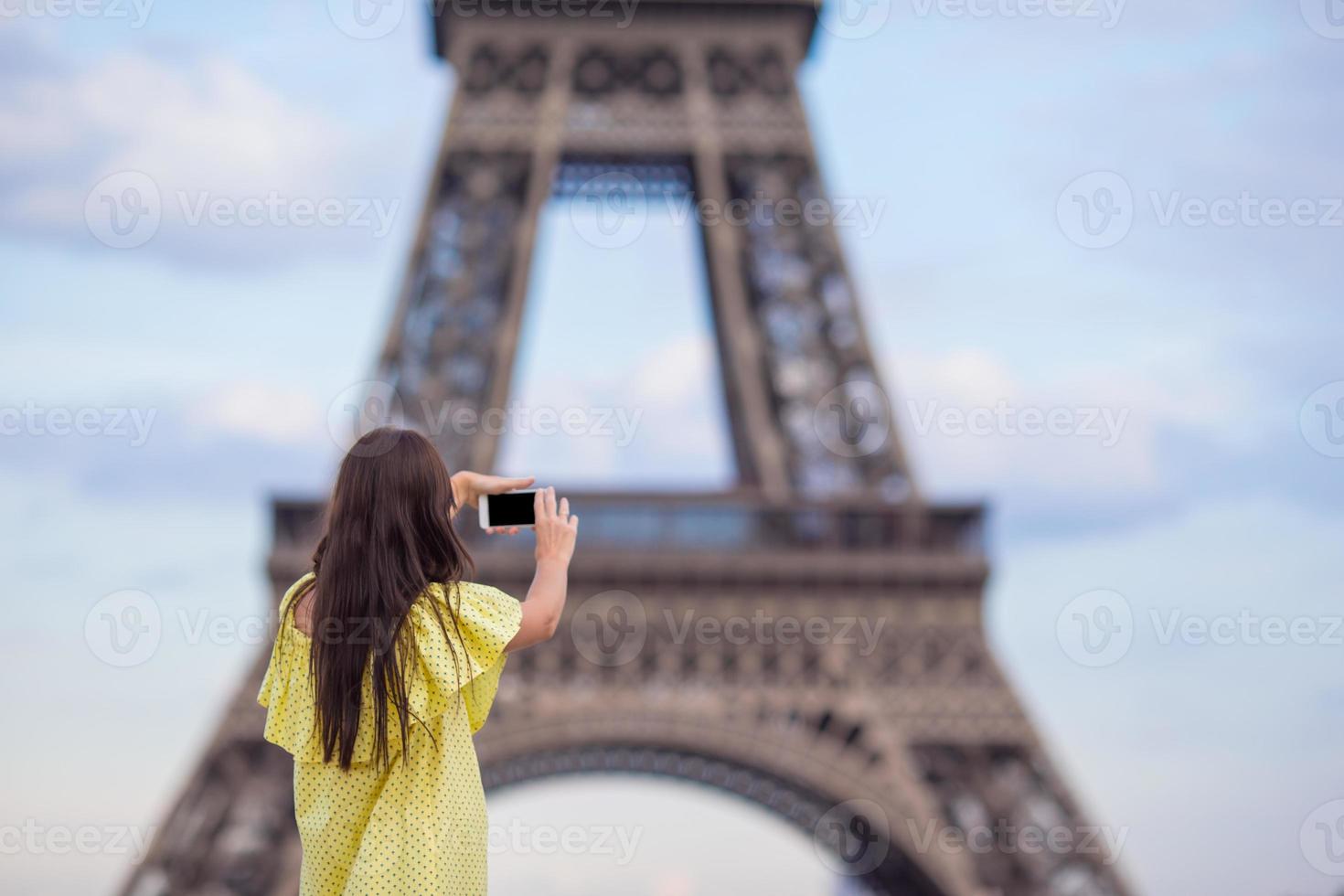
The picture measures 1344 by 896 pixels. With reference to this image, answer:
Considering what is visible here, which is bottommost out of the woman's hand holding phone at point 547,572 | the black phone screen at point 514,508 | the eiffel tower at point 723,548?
the woman's hand holding phone at point 547,572

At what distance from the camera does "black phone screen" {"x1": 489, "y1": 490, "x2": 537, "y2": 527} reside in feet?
12.0

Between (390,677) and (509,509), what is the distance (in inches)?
23.1

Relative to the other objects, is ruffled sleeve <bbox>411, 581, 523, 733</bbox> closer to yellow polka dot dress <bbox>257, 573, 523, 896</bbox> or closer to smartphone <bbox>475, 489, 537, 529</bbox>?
yellow polka dot dress <bbox>257, 573, 523, 896</bbox>

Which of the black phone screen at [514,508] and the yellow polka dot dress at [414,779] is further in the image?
the black phone screen at [514,508]

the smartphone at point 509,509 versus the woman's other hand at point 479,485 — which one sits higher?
the woman's other hand at point 479,485

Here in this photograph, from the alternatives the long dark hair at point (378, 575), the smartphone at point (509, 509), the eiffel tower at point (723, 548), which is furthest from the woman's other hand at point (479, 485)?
the eiffel tower at point (723, 548)

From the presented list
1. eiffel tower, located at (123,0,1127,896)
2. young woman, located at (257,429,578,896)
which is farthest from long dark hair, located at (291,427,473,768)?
eiffel tower, located at (123,0,1127,896)

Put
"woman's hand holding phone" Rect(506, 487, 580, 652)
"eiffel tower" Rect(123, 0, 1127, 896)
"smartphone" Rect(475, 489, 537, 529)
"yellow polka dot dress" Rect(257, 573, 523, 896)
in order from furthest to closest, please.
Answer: "eiffel tower" Rect(123, 0, 1127, 896), "smartphone" Rect(475, 489, 537, 529), "woman's hand holding phone" Rect(506, 487, 580, 652), "yellow polka dot dress" Rect(257, 573, 523, 896)

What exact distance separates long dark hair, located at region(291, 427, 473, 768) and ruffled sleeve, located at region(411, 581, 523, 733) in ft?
0.06

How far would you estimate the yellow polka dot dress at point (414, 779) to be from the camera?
325 cm

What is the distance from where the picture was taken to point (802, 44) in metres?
25.0

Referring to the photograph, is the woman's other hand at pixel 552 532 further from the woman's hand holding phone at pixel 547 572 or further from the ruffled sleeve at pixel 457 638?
the ruffled sleeve at pixel 457 638

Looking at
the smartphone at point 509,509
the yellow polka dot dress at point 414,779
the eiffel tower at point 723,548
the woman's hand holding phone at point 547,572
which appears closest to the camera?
the yellow polka dot dress at point 414,779

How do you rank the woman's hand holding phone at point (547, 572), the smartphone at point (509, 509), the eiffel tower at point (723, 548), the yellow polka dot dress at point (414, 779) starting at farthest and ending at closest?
the eiffel tower at point (723, 548), the smartphone at point (509, 509), the woman's hand holding phone at point (547, 572), the yellow polka dot dress at point (414, 779)
